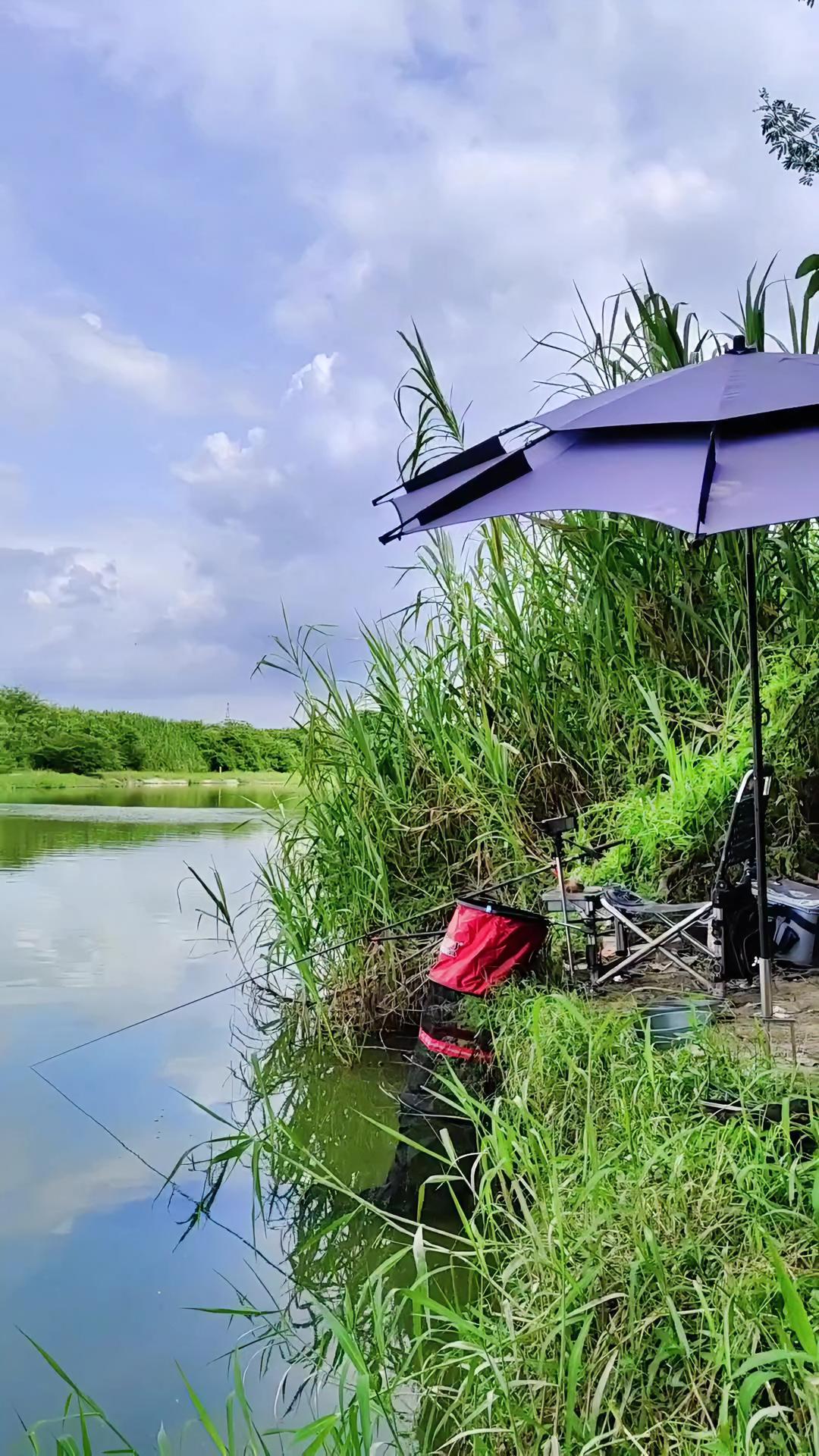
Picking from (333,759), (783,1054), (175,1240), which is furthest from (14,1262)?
(333,759)

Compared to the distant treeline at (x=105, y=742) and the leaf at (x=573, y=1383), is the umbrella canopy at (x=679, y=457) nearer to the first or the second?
the leaf at (x=573, y=1383)

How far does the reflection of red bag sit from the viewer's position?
11.0 ft

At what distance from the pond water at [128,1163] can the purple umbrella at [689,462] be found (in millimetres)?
1689

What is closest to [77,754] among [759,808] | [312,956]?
[312,956]

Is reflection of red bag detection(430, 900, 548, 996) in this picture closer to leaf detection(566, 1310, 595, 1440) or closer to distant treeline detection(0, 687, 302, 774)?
leaf detection(566, 1310, 595, 1440)

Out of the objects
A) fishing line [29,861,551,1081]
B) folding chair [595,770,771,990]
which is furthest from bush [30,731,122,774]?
folding chair [595,770,771,990]

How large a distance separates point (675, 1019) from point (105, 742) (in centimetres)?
2167

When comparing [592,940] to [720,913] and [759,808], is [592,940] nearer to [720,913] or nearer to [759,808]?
[720,913]

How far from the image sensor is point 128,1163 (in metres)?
3.90

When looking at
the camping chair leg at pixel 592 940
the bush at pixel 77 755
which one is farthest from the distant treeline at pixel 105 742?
the camping chair leg at pixel 592 940

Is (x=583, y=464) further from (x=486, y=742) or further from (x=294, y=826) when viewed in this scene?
(x=294, y=826)

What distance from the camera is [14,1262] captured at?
3135 mm

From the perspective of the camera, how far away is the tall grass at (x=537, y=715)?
4.77m

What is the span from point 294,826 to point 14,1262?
251 cm
